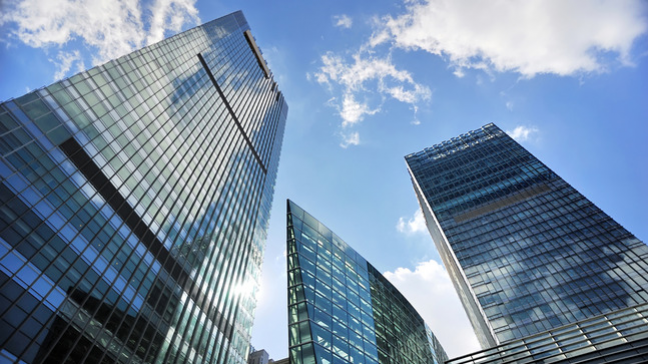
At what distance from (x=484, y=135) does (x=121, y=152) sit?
10014 cm

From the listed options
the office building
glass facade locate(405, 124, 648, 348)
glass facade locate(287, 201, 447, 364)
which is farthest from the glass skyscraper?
glass facade locate(405, 124, 648, 348)

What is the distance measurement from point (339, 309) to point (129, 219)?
2361cm

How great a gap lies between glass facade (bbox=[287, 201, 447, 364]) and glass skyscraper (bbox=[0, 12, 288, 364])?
54.2ft

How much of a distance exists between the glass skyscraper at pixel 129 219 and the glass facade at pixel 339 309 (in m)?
16.5

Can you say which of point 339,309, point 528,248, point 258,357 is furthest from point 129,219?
point 528,248

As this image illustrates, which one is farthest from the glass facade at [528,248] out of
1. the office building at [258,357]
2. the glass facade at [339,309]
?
the office building at [258,357]

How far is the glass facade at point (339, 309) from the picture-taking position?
23.1 meters

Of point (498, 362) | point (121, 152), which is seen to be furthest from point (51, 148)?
point (498, 362)

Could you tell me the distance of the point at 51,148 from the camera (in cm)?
3102

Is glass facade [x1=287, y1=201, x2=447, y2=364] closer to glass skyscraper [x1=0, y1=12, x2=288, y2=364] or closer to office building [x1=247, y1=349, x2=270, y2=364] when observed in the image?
glass skyscraper [x1=0, y1=12, x2=288, y2=364]

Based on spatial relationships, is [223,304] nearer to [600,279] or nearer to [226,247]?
[226,247]

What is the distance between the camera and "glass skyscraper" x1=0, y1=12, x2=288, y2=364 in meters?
25.9

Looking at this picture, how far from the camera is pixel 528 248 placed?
66.2 m

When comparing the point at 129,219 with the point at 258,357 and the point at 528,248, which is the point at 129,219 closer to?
the point at 258,357
